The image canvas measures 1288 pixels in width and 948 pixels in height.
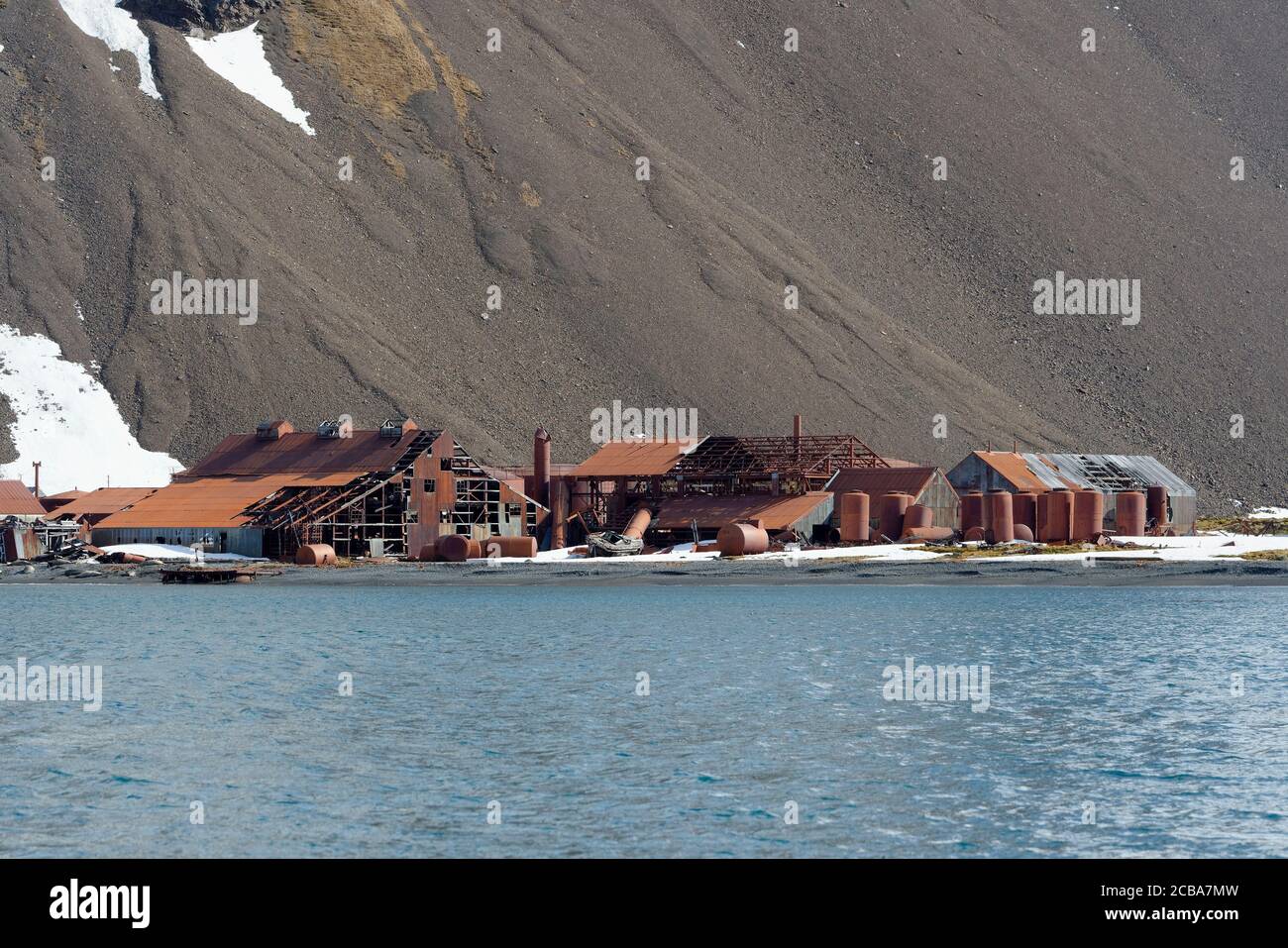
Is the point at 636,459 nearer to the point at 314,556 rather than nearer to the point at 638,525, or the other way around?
the point at 638,525

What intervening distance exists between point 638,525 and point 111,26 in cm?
7968

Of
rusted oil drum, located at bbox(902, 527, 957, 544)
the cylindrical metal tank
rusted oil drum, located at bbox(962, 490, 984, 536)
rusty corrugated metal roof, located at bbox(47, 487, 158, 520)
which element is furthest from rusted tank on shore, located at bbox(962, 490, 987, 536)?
rusty corrugated metal roof, located at bbox(47, 487, 158, 520)

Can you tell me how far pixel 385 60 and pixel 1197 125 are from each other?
8578cm

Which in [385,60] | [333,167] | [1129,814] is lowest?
[1129,814]

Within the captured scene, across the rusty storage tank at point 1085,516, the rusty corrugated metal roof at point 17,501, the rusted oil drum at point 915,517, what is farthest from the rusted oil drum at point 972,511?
the rusty corrugated metal roof at point 17,501

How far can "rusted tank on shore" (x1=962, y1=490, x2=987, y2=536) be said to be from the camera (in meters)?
87.7

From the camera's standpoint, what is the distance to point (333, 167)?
448ft

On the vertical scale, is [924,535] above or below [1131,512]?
below

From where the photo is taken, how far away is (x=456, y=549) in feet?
284

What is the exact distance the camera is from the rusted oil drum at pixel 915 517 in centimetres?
8625

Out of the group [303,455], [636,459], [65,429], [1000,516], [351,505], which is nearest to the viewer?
[351,505]

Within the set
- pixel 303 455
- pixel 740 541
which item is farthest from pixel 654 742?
pixel 303 455

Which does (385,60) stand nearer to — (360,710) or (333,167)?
(333,167)
